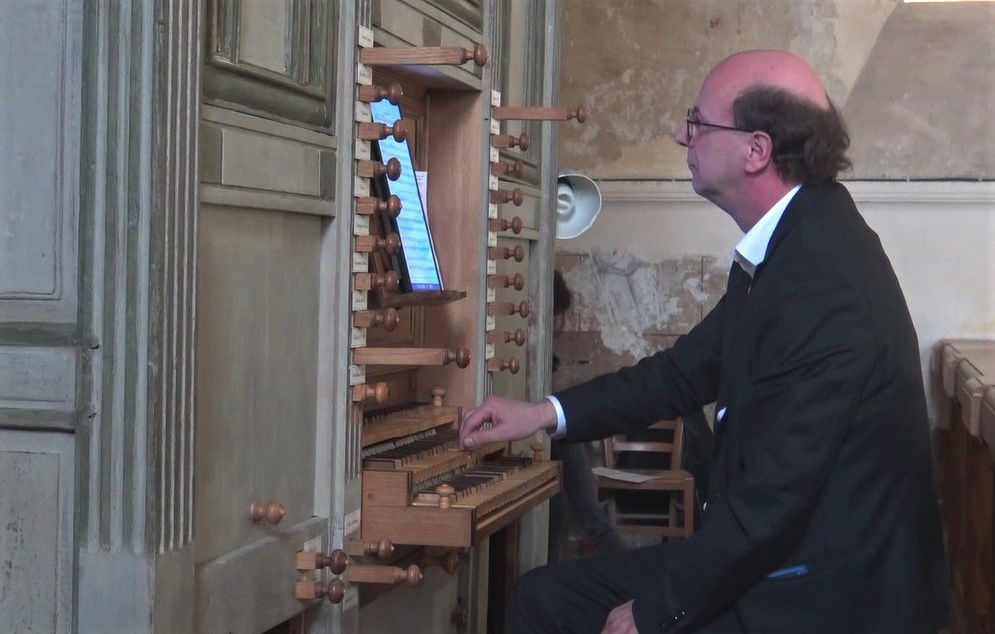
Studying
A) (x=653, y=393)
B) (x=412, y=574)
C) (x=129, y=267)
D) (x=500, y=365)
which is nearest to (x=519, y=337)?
(x=500, y=365)

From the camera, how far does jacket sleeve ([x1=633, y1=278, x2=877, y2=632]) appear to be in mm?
2439

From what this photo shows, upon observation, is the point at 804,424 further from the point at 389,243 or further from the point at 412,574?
the point at 389,243

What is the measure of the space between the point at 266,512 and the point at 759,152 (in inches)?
50.6

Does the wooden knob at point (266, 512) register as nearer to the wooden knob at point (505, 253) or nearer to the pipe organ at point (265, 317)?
the pipe organ at point (265, 317)

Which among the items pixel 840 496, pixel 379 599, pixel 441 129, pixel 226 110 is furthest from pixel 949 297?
pixel 226 110

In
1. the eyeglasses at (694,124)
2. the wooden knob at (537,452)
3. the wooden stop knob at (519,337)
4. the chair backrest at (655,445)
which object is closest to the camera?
the eyeglasses at (694,124)

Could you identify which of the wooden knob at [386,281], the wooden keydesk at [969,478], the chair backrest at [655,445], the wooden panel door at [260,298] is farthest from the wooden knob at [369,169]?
the chair backrest at [655,445]

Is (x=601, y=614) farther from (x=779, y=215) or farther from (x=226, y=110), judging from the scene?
(x=226, y=110)

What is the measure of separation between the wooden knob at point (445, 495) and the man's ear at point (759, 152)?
103cm

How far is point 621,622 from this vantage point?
2574 mm

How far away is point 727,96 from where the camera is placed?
2844 millimetres

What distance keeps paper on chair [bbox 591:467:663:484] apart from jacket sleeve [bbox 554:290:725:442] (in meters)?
3.05

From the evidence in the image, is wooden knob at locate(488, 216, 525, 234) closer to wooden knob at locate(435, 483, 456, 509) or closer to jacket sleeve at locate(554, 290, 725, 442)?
jacket sleeve at locate(554, 290, 725, 442)

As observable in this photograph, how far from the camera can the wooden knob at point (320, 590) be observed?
289 centimetres
